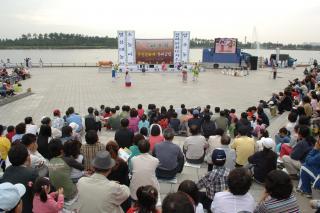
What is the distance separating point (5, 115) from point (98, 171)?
11706 millimetres

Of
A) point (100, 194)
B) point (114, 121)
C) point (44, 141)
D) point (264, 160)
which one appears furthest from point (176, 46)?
point (100, 194)

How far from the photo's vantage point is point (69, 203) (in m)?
4.61

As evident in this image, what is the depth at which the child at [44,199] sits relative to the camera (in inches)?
134

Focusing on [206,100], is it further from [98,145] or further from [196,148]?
[98,145]

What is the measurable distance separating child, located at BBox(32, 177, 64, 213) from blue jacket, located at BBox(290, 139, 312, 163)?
3.95 metres

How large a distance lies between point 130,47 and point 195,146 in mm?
26729

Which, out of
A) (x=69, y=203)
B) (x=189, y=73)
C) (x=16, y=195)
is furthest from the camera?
(x=189, y=73)

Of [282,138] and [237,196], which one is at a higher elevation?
[237,196]

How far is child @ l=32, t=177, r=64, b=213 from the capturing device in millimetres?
3408

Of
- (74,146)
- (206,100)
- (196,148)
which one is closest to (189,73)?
(206,100)

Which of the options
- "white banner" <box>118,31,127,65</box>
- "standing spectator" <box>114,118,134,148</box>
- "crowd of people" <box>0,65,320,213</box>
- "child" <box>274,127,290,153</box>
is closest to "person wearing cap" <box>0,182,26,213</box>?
"crowd of people" <box>0,65,320,213</box>

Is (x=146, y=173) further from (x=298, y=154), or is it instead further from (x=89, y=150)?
(x=298, y=154)

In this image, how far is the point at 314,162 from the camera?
16.0 feet

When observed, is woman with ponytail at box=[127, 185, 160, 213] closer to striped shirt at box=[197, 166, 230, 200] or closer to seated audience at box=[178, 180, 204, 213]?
seated audience at box=[178, 180, 204, 213]
